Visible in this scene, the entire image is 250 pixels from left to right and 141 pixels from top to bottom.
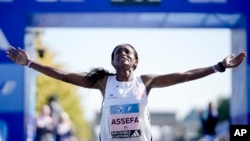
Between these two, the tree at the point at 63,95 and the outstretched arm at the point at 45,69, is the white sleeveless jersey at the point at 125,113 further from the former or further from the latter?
the tree at the point at 63,95

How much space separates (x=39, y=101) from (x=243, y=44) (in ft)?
82.4

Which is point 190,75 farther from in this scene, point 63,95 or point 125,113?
point 63,95

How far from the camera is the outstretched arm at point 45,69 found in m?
6.32

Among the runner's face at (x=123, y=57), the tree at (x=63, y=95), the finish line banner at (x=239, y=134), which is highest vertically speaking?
the tree at (x=63, y=95)

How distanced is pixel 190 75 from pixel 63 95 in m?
37.3

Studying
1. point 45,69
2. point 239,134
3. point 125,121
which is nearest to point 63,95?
point 239,134

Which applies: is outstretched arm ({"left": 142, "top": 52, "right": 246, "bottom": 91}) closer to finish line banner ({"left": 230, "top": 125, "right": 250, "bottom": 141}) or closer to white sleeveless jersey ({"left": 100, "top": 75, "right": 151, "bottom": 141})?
white sleeveless jersey ({"left": 100, "top": 75, "right": 151, "bottom": 141})

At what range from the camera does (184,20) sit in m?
12.3

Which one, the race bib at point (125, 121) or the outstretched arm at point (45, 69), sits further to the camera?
the outstretched arm at point (45, 69)

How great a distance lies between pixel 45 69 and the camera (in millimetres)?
6324

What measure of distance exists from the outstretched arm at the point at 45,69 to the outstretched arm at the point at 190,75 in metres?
0.57

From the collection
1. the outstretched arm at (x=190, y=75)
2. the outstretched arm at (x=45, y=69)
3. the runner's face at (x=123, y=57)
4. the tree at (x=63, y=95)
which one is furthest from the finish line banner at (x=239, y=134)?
the tree at (x=63, y=95)

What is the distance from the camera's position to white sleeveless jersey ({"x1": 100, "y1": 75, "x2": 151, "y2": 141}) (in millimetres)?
6191

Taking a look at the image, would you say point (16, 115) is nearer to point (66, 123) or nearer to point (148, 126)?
point (66, 123)
